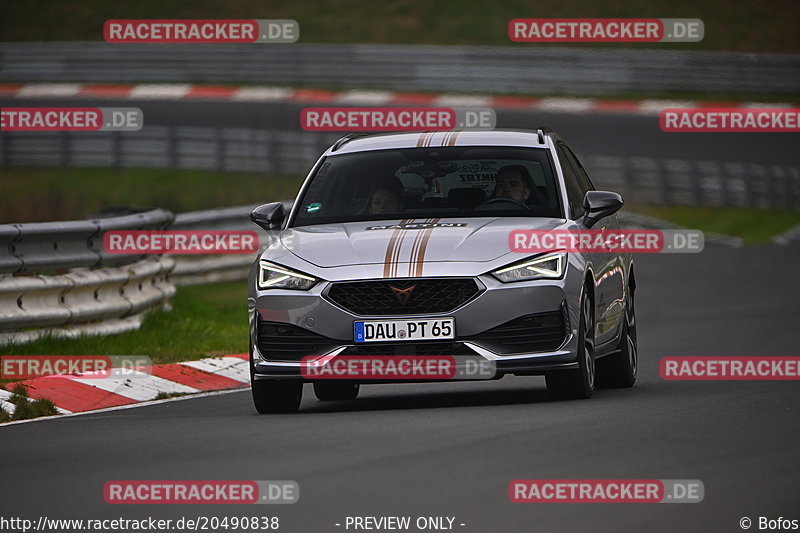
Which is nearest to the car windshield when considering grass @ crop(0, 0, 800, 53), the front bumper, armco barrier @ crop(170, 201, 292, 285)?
the front bumper

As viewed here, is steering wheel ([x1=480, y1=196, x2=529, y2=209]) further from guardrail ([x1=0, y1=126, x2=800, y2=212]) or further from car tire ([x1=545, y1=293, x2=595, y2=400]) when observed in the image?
guardrail ([x1=0, y1=126, x2=800, y2=212])

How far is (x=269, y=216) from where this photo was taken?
11.5 m

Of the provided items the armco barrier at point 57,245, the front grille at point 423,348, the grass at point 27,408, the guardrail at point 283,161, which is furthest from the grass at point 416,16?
the front grille at point 423,348

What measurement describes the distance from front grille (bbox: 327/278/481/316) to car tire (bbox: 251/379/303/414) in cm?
77

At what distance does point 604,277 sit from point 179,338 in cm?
500

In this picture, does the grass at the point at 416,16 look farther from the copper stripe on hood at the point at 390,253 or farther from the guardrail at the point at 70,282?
the copper stripe on hood at the point at 390,253

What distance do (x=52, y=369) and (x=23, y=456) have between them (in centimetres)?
404

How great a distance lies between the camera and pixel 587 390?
35.7ft

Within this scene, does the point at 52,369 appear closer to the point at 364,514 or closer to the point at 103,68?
the point at 364,514

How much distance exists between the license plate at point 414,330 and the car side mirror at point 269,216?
58.1 inches

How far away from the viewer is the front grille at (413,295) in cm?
1032

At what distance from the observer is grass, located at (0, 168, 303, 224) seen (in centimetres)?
2914

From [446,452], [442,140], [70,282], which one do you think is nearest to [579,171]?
[442,140]

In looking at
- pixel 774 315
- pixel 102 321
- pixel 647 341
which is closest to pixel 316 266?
pixel 102 321
